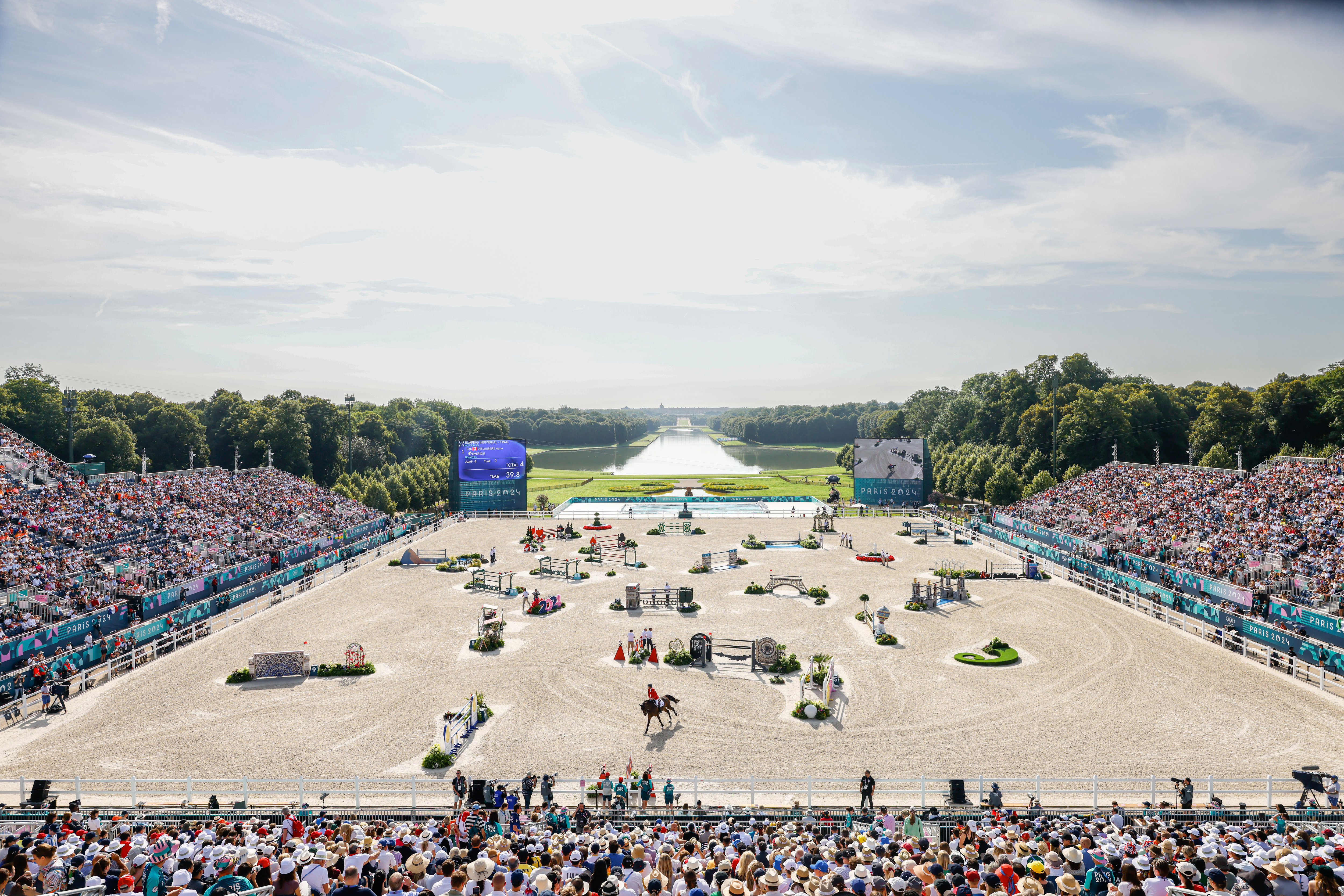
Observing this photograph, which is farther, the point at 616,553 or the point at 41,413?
the point at 41,413

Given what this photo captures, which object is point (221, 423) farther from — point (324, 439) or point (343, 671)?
point (343, 671)

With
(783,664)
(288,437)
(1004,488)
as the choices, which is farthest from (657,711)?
(288,437)

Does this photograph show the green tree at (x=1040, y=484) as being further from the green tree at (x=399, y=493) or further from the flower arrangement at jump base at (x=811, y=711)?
the green tree at (x=399, y=493)

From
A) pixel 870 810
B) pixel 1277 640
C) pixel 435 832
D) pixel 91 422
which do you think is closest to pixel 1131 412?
pixel 1277 640

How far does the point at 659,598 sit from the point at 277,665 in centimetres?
1725

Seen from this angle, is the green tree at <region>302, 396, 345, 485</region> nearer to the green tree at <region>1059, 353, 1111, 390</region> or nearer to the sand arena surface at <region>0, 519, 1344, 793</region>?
the sand arena surface at <region>0, 519, 1344, 793</region>

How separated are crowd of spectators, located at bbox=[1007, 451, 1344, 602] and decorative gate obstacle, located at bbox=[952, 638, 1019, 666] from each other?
13.7 m

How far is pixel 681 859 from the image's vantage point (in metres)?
10.3

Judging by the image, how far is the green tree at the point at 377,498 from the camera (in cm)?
6675

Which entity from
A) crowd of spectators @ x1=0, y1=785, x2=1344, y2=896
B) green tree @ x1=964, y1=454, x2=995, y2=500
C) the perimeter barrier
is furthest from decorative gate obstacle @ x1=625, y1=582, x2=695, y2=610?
green tree @ x1=964, y1=454, x2=995, y2=500

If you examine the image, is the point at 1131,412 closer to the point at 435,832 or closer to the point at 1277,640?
the point at 1277,640

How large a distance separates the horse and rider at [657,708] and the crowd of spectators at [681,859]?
6711 mm

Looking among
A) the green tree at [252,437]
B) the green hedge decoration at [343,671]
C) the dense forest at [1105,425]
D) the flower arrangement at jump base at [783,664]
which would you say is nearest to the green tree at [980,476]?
the dense forest at [1105,425]

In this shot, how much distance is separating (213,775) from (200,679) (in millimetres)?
9076
